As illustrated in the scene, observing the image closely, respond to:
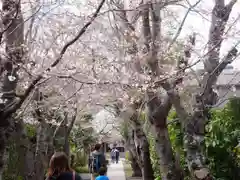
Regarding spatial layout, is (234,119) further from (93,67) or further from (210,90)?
(93,67)

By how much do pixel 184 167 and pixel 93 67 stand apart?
3884 mm

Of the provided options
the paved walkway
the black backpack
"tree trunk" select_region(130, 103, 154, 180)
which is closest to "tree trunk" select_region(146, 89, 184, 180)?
the black backpack

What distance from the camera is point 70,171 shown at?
462 centimetres

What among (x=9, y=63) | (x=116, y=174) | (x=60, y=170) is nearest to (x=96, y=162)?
(x=9, y=63)

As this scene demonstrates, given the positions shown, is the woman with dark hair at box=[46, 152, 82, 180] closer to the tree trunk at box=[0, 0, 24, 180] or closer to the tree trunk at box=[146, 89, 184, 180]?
the tree trunk at box=[0, 0, 24, 180]

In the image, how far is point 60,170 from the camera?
4.58m

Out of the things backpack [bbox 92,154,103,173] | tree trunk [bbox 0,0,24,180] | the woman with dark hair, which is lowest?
the woman with dark hair

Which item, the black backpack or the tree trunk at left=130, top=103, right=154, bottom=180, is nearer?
the black backpack

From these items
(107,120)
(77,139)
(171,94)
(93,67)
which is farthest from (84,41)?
(77,139)

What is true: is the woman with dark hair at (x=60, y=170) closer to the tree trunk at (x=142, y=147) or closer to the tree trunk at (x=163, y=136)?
the tree trunk at (x=163, y=136)

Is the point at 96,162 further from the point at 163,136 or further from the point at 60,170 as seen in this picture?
the point at 60,170

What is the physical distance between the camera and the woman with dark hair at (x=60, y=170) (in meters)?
4.53

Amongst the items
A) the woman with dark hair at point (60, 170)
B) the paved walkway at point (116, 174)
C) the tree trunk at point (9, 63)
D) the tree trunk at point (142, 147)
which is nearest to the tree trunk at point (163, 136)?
the tree trunk at point (142, 147)

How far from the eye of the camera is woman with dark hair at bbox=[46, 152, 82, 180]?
178 inches
